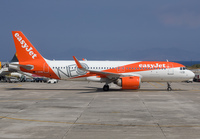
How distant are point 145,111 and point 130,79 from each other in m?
13.3

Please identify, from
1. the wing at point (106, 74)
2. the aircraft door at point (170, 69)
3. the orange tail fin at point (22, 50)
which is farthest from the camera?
the orange tail fin at point (22, 50)

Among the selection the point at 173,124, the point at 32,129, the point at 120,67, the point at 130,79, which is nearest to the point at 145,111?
the point at 173,124

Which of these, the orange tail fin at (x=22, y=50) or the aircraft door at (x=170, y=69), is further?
the orange tail fin at (x=22, y=50)

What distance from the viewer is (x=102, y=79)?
31.9 m

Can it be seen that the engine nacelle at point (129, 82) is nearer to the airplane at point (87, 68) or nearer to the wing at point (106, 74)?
the wing at point (106, 74)

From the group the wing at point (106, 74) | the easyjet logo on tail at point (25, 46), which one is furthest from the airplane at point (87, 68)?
the wing at point (106, 74)

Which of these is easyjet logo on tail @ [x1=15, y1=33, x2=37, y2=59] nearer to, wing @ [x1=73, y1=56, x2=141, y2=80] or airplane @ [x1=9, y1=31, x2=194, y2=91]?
airplane @ [x1=9, y1=31, x2=194, y2=91]

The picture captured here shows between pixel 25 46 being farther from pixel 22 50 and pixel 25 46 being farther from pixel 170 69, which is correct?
pixel 170 69

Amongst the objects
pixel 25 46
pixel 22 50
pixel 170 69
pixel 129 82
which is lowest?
pixel 129 82

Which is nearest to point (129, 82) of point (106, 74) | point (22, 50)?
point (106, 74)

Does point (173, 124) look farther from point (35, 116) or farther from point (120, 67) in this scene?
point (120, 67)

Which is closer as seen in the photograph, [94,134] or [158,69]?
[94,134]

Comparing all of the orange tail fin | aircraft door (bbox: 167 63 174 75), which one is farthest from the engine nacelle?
the orange tail fin

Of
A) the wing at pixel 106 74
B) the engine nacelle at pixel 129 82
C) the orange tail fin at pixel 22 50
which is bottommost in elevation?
the engine nacelle at pixel 129 82
